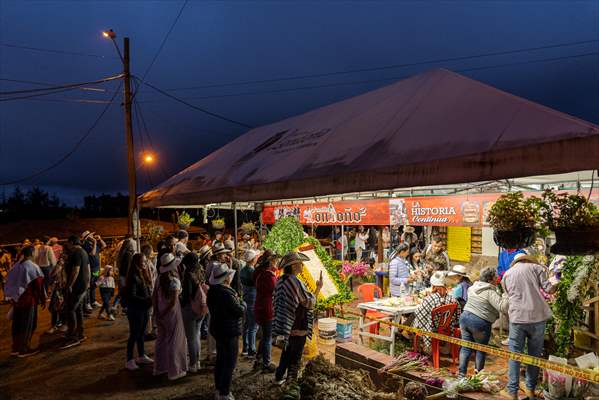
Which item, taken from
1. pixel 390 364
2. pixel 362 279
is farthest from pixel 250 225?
pixel 390 364

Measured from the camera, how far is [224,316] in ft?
15.8

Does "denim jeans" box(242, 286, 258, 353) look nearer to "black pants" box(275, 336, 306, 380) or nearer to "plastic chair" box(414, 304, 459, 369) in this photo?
"black pants" box(275, 336, 306, 380)

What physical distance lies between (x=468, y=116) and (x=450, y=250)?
13.4 meters

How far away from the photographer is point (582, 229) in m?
2.95

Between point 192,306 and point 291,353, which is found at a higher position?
point 192,306

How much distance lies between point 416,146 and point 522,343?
128 inches

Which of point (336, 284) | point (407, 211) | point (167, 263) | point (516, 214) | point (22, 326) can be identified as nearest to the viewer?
point (516, 214)

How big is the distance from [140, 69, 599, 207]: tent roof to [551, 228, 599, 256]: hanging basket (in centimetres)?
97

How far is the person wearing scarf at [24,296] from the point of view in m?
6.83

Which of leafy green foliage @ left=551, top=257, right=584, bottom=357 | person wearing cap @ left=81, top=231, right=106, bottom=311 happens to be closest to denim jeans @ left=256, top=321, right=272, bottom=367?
leafy green foliage @ left=551, top=257, right=584, bottom=357

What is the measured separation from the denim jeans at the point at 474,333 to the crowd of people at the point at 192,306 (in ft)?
7.01

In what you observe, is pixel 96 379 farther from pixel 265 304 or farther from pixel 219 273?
pixel 219 273

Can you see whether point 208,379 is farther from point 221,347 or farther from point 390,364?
point 390,364

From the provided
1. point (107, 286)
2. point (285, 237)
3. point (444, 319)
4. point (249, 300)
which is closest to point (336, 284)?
point (285, 237)
